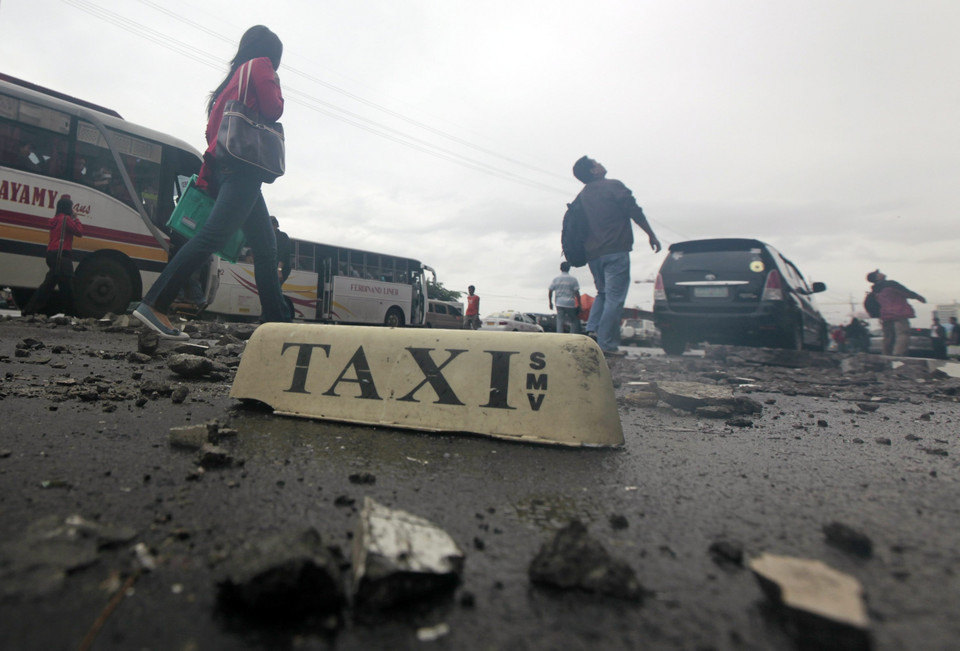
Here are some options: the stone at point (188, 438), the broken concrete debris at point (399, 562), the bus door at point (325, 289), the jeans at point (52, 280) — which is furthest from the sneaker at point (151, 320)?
the bus door at point (325, 289)

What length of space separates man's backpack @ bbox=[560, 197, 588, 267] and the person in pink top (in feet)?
21.4

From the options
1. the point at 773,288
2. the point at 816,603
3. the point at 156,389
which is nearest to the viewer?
the point at 816,603

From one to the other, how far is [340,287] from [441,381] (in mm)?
15350

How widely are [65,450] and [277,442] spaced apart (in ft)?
1.89

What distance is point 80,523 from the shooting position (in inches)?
38.8

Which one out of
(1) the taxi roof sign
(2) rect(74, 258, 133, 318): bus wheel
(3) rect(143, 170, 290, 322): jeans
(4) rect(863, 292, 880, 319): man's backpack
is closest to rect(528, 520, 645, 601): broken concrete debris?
(1) the taxi roof sign

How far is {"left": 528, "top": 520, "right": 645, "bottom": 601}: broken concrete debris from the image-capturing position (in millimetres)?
869

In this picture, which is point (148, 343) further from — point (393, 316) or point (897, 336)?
point (393, 316)

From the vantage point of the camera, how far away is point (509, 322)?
23672mm

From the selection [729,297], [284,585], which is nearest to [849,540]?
[284,585]

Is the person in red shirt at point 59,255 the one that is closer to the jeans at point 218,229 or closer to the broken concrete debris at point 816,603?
the jeans at point 218,229

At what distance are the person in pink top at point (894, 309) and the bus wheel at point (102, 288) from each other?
1209 cm

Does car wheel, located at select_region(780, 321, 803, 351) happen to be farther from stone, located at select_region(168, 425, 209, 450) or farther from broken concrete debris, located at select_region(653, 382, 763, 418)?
stone, located at select_region(168, 425, 209, 450)

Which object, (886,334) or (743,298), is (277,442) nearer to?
(743,298)
